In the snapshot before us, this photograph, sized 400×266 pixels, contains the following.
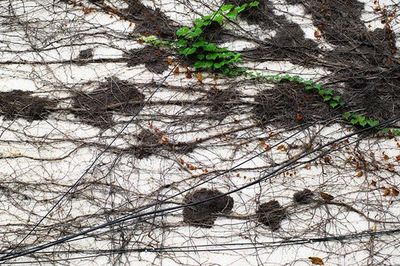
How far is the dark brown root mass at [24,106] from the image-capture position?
3715mm

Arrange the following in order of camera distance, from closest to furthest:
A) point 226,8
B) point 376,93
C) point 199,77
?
point 376,93, point 199,77, point 226,8

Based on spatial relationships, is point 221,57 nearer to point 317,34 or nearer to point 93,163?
point 317,34

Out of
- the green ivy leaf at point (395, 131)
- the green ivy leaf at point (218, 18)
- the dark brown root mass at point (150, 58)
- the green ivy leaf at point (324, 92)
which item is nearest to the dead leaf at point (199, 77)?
the dark brown root mass at point (150, 58)

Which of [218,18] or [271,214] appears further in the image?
[218,18]

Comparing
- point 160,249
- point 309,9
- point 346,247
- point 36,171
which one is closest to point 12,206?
point 36,171

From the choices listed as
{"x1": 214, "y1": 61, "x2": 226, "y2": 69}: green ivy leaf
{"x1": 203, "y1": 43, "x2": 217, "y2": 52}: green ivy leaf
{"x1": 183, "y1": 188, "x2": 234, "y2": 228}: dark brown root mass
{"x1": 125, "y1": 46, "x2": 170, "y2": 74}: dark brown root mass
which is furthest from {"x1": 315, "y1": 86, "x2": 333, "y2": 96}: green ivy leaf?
{"x1": 125, "y1": 46, "x2": 170, "y2": 74}: dark brown root mass

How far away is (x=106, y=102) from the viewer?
3811mm

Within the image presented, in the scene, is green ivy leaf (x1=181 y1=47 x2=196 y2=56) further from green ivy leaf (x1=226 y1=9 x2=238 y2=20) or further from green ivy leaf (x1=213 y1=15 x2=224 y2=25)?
green ivy leaf (x1=226 y1=9 x2=238 y2=20)

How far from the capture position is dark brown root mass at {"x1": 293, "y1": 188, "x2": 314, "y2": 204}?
3.36 m

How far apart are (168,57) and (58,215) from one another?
1539 mm

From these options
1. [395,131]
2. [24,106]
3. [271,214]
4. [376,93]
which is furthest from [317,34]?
[24,106]

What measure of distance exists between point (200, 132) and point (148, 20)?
1.22m

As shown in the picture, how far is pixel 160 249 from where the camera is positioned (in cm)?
319

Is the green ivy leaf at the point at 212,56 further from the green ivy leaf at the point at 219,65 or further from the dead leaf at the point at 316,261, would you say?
the dead leaf at the point at 316,261
